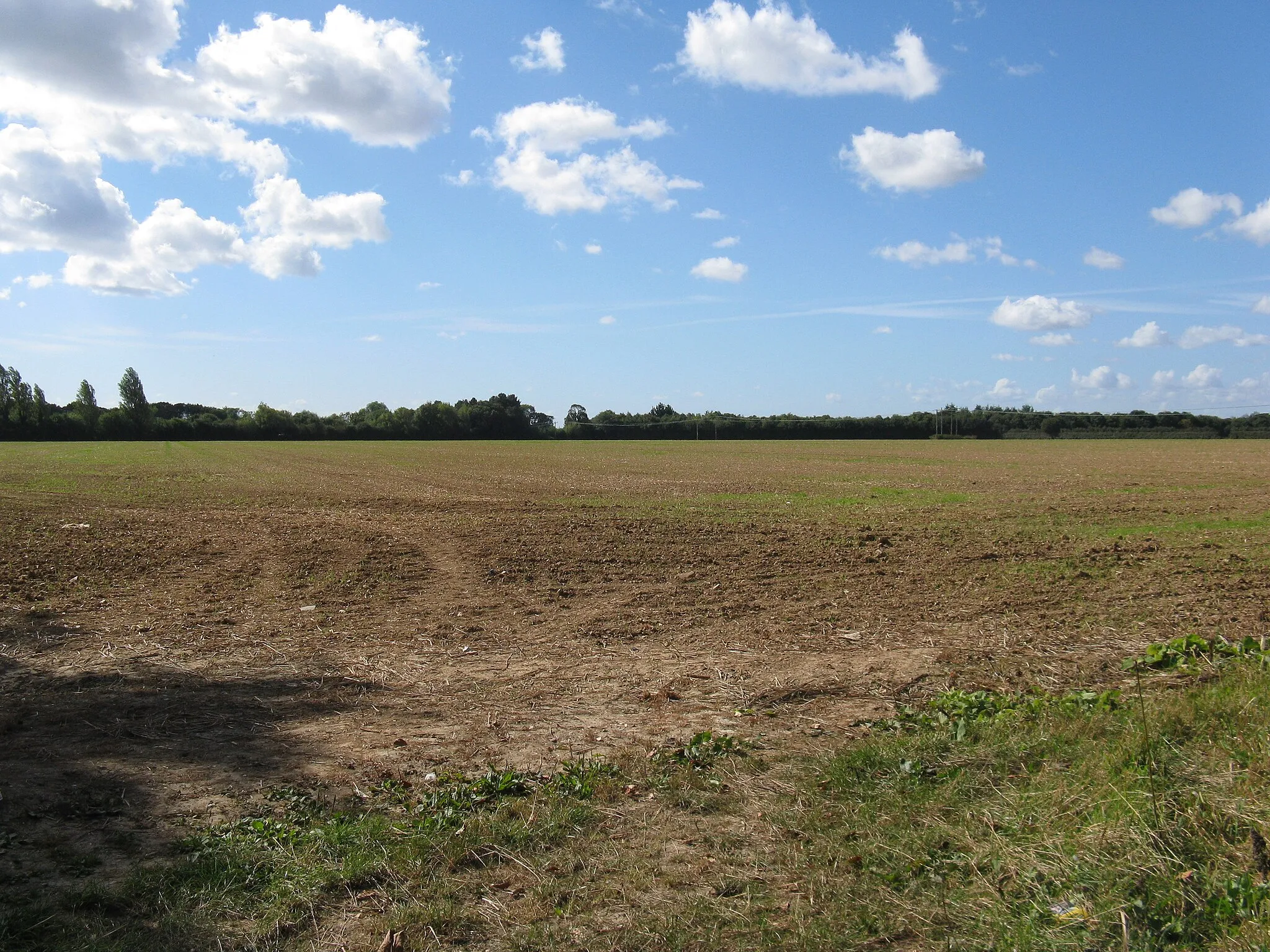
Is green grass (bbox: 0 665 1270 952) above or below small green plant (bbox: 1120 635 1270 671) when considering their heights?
below

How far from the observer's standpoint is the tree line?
10738cm

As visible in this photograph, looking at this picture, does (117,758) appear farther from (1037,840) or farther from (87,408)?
(87,408)

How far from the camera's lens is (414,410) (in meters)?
122

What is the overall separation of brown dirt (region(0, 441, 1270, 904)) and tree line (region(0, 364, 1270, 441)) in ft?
317

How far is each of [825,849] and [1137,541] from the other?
12.7 meters

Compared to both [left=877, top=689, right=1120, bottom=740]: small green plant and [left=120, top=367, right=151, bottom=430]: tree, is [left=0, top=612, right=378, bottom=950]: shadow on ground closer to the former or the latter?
[left=877, top=689, right=1120, bottom=740]: small green plant

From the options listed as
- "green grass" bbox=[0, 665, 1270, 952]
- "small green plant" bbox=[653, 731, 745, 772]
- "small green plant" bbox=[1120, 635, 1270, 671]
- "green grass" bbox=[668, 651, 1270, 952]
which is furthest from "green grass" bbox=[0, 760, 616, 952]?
"small green plant" bbox=[1120, 635, 1270, 671]

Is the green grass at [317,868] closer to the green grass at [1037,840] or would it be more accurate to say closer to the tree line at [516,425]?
the green grass at [1037,840]

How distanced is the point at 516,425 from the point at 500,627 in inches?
4556

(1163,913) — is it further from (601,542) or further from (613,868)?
(601,542)

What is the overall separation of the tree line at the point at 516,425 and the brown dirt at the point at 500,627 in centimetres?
9663

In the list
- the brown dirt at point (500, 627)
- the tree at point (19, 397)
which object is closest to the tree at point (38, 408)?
the tree at point (19, 397)

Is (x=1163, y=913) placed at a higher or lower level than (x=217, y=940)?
higher

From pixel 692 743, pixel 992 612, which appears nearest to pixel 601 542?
pixel 992 612
